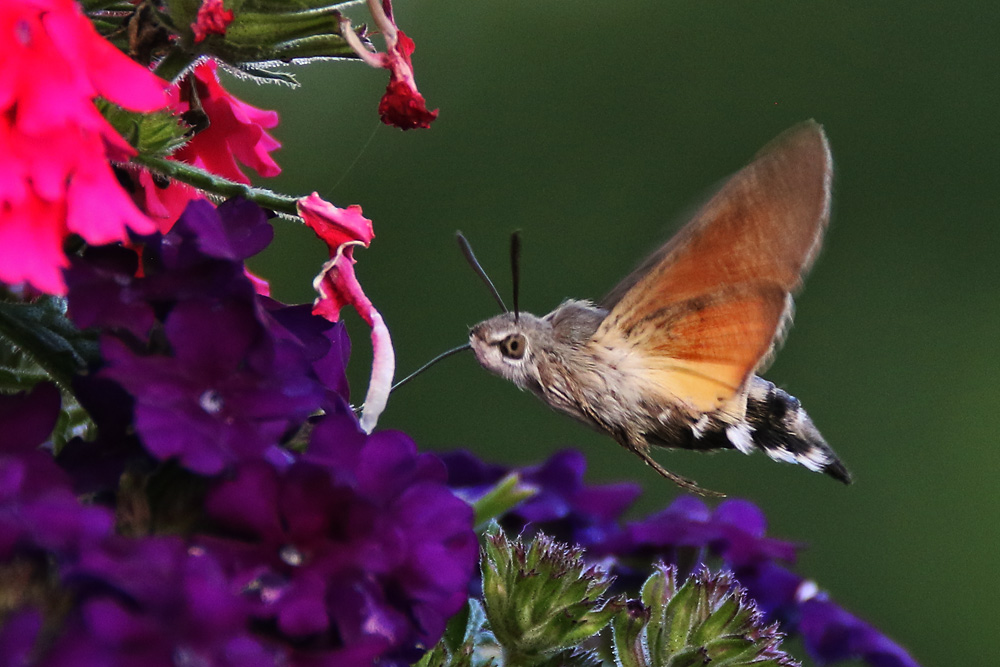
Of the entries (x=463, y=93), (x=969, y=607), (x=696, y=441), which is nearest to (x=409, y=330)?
(x=463, y=93)

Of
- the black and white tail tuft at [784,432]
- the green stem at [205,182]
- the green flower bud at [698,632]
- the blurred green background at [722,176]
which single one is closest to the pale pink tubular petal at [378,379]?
the green stem at [205,182]

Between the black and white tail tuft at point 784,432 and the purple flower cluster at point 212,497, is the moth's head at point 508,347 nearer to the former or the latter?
the black and white tail tuft at point 784,432

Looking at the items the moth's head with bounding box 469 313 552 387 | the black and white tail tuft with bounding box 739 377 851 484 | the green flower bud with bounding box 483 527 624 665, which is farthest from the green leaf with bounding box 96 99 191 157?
the black and white tail tuft with bounding box 739 377 851 484

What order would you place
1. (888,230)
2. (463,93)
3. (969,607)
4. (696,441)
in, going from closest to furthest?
1. (696,441)
2. (969,607)
3. (888,230)
4. (463,93)

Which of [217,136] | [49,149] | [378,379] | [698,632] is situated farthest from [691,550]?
[49,149]

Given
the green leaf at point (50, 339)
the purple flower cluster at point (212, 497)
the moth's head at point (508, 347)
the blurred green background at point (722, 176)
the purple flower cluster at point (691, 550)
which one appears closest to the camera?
the purple flower cluster at point (212, 497)

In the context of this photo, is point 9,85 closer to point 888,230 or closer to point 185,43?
point 185,43
